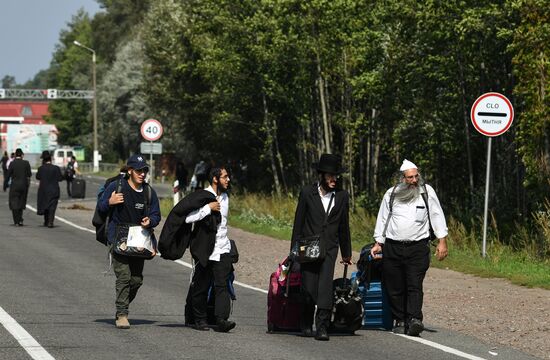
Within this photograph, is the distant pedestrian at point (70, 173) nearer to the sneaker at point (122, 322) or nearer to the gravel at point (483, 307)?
the gravel at point (483, 307)

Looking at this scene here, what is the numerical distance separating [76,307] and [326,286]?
3.50 m

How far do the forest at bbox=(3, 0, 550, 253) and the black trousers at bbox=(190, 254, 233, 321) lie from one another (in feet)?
35.7

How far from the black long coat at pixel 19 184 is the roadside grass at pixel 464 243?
523 centimetres

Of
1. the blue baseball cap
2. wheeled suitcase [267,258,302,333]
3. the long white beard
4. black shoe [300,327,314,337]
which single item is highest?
the blue baseball cap

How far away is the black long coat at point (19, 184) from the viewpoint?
29.1 m

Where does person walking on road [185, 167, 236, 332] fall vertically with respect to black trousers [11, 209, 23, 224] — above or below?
above

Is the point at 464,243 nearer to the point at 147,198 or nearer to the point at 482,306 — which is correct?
A: the point at 482,306

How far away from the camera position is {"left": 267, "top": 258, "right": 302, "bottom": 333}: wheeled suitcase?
12.2 metres

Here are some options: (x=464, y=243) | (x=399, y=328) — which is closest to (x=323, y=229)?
(x=399, y=328)

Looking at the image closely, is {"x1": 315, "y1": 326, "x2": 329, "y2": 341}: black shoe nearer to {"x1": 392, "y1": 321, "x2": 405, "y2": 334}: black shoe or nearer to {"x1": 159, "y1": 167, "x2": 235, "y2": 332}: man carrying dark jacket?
{"x1": 159, "y1": 167, "x2": 235, "y2": 332}: man carrying dark jacket

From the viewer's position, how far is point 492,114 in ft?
68.0

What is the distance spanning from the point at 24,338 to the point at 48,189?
17907 millimetres

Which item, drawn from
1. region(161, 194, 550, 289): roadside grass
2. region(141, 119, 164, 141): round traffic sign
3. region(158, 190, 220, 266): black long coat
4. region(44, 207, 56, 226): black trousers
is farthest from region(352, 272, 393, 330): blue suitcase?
region(141, 119, 164, 141): round traffic sign

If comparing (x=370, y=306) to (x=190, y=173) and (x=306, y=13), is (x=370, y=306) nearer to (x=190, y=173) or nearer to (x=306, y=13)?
(x=306, y=13)
